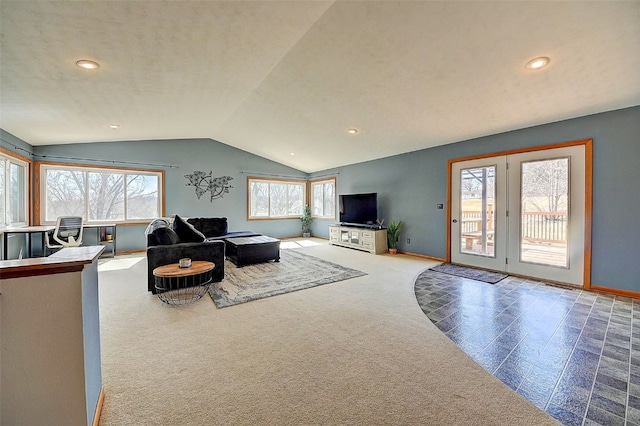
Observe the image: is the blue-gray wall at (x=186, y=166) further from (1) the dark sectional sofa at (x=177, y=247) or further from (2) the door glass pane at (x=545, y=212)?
(2) the door glass pane at (x=545, y=212)

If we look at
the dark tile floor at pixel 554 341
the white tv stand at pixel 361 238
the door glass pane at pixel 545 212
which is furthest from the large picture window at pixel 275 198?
the door glass pane at pixel 545 212

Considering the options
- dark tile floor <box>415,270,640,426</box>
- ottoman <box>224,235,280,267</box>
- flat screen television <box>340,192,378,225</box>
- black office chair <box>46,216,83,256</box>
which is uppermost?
flat screen television <box>340,192,378,225</box>

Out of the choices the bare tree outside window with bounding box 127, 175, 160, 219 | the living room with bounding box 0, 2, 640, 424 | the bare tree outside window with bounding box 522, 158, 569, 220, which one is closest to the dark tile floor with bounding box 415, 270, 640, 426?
the living room with bounding box 0, 2, 640, 424

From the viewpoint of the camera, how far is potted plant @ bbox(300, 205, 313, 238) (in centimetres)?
913

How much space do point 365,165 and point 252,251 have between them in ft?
13.2

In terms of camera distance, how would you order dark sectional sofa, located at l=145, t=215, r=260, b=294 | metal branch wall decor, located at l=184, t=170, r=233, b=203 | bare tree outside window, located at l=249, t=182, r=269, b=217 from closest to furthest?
dark sectional sofa, located at l=145, t=215, r=260, b=294 → metal branch wall decor, located at l=184, t=170, r=233, b=203 → bare tree outside window, located at l=249, t=182, r=269, b=217

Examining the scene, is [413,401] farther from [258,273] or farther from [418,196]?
[418,196]

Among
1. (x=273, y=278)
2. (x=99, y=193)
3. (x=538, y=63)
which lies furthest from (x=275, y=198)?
(x=538, y=63)

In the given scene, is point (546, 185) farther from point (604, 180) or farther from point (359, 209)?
point (359, 209)

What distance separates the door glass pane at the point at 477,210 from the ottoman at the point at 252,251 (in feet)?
12.0

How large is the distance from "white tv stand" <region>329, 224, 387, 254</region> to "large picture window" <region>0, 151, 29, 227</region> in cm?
646

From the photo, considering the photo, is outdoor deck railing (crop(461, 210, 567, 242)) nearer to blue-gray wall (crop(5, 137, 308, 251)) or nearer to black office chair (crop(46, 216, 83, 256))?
blue-gray wall (crop(5, 137, 308, 251))

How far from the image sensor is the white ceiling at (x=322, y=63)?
221 cm

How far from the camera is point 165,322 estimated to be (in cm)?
266
